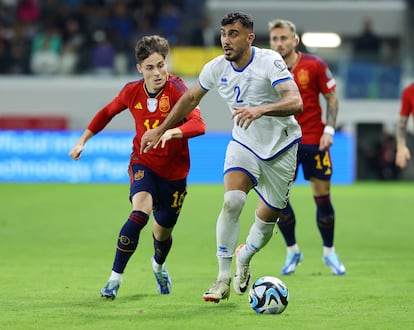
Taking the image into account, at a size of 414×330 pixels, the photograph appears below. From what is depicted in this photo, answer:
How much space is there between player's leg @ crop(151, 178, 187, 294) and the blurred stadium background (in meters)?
16.2

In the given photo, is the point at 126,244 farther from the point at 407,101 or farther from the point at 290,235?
the point at 407,101

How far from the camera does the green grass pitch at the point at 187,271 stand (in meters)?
7.08

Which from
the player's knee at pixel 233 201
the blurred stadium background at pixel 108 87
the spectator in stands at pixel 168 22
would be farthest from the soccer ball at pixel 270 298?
the spectator in stands at pixel 168 22

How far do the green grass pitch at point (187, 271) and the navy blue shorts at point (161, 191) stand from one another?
637mm

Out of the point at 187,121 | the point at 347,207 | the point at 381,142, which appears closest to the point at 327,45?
the point at 381,142

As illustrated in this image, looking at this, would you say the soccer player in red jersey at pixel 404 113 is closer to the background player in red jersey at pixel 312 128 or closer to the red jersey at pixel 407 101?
the red jersey at pixel 407 101

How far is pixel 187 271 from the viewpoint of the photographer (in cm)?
1026

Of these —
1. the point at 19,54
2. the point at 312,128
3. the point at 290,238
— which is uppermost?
the point at 19,54

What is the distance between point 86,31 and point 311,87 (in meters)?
19.6

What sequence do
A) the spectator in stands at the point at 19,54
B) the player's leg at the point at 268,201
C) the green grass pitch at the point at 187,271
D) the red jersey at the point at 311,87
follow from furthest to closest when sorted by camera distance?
the spectator in stands at the point at 19,54, the red jersey at the point at 311,87, the player's leg at the point at 268,201, the green grass pitch at the point at 187,271

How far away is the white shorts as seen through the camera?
26.0ft

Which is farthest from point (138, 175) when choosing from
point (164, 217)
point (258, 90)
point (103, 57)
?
point (103, 57)

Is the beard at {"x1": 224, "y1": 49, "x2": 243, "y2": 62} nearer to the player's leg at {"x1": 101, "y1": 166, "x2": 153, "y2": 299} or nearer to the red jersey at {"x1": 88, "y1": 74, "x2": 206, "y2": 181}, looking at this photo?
the red jersey at {"x1": 88, "y1": 74, "x2": 206, "y2": 181}

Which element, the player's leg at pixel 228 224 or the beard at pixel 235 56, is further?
the player's leg at pixel 228 224
